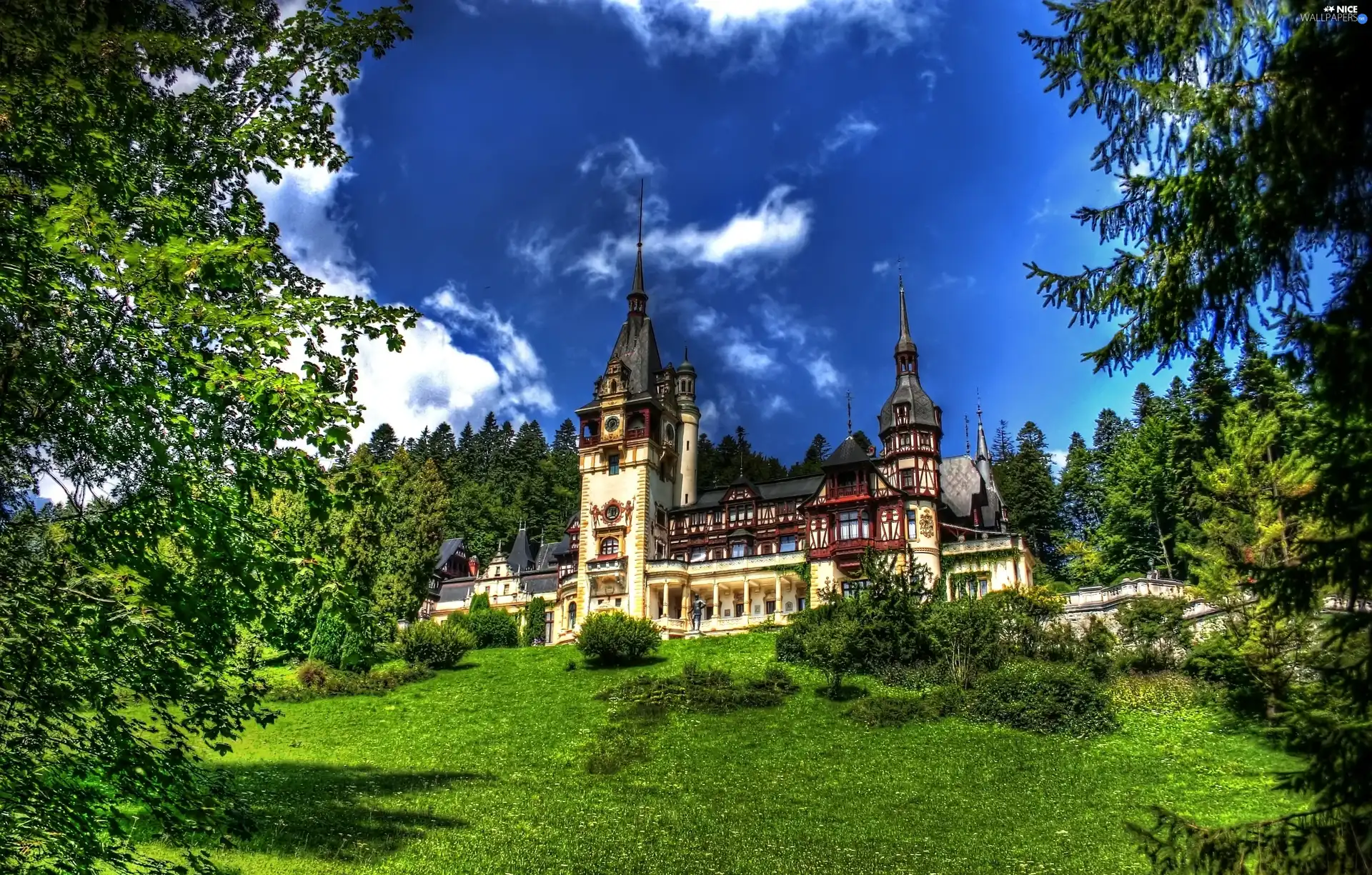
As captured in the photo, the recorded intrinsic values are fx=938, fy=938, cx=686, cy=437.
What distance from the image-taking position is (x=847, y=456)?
53375 millimetres

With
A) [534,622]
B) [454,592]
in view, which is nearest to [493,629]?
[534,622]

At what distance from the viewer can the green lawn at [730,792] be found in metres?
17.8

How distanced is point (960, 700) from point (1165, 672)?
286 inches

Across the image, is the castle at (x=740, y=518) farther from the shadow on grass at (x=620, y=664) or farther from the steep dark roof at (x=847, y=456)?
the shadow on grass at (x=620, y=664)

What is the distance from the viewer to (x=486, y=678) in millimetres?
40750

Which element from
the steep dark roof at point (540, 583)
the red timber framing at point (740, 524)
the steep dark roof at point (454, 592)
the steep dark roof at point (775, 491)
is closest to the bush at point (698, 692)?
the red timber framing at point (740, 524)

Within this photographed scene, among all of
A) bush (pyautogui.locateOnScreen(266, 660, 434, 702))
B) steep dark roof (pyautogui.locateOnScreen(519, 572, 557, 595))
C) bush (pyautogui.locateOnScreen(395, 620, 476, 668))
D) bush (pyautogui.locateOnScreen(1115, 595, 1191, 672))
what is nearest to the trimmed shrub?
bush (pyautogui.locateOnScreen(266, 660, 434, 702))

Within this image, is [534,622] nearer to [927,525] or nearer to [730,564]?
[730,564]

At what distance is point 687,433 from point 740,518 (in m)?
8.52

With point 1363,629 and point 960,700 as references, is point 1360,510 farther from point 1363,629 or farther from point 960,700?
point 960,700

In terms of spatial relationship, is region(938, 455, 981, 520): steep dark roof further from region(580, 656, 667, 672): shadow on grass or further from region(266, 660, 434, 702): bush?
region(266, 660, 434, 702): bush

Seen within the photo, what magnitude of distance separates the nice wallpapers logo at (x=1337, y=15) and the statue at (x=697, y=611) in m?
47.9

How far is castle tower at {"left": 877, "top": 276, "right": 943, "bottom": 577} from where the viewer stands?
5109 cm

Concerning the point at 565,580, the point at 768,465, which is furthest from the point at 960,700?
the point at 768,465
